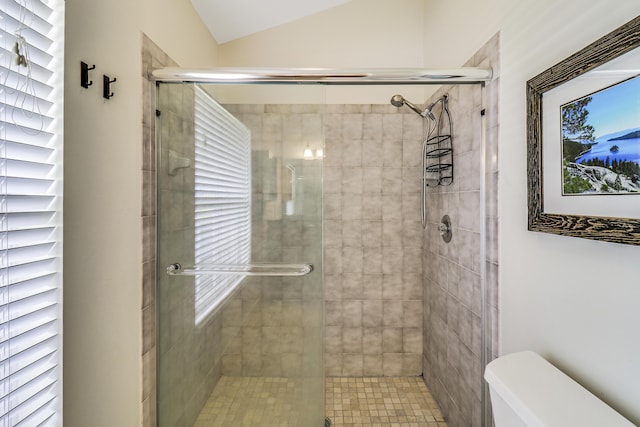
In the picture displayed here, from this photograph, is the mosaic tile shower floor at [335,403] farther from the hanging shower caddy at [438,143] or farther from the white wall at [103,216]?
the hanging shower caddy at [438,143]

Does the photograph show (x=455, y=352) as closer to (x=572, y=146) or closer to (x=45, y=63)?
(x=572, y=146)

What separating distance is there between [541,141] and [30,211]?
1480mm

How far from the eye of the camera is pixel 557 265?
972 mm

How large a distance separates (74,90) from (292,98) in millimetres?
797

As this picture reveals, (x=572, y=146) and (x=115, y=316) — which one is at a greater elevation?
(x=572, y=146)

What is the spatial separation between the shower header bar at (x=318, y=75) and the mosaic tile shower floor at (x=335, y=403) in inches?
54.6

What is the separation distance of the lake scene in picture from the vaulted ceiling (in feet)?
6.15

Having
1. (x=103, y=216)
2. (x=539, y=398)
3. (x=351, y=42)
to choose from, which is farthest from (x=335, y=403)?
(x=351, y=42)

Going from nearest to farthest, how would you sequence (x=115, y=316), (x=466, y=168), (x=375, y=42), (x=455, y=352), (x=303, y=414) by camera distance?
1. (x=115, y=316)
2. (x=303, y=414)
3. (x=466, y=168)
4. (x=455, y=352)
5. (x=375, y=42)

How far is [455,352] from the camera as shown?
1.74 metres

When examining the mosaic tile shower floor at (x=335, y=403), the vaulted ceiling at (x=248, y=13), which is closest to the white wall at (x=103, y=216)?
the mosaic tile shower floor at (x=335, y=403)

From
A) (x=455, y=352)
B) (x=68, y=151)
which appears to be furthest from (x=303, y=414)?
(x=68, y=151)

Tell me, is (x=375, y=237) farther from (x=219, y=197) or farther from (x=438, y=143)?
(x=219, y=197)

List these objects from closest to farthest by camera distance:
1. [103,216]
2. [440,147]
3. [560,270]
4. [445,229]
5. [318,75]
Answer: [560,270] < [103,216] < [318,75] < [445,229] < [440,147]
